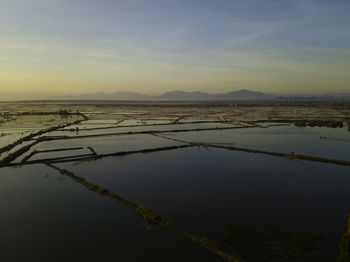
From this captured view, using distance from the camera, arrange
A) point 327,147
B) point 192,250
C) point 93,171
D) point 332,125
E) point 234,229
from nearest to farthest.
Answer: point 192,250 < point 234,229 < point 93,171 < point 327,147 < point 332,125

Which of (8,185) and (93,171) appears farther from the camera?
(93,171)

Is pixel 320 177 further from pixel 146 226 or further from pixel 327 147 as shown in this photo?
pixel 146 226

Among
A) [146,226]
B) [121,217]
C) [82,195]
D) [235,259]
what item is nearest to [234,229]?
[235,259]

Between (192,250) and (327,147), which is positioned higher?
(327,147)

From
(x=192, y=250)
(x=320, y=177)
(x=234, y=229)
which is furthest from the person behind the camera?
(x=320, y=177)
